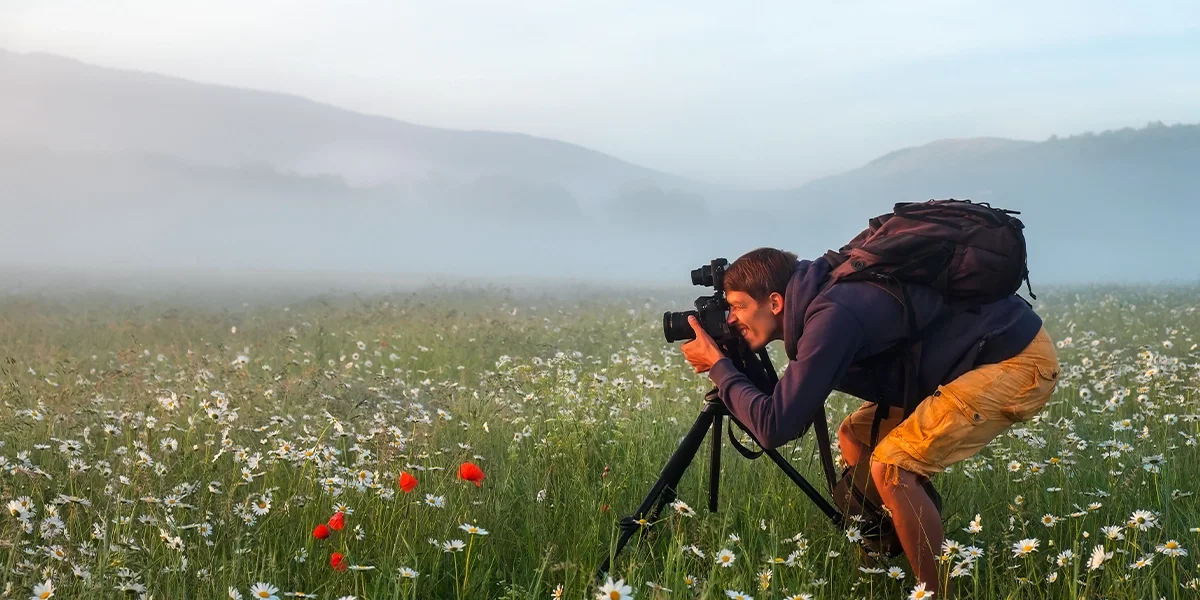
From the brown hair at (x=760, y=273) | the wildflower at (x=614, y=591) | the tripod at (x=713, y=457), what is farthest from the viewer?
the tripod at (x=713, y=457)

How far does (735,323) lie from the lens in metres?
3.70

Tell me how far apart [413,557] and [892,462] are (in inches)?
75.5

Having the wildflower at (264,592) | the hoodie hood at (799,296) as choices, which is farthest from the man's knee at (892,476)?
the wildflower at (264,592)

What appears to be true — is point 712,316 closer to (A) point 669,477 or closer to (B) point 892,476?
(A) point 669,477

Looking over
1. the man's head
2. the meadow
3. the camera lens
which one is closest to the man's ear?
the man's head

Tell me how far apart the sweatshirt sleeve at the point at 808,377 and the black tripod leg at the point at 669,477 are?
456 mm

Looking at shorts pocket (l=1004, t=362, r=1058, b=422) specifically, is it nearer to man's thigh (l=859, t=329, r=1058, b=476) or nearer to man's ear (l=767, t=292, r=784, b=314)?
man's thigh (l=859, t=329, r=1058, b=476)

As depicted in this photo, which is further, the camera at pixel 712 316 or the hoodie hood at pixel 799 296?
the camera at pixel 712 316

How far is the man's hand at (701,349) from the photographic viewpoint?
3.68m

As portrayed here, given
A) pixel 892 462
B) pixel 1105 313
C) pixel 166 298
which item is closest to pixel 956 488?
pixel 892 462

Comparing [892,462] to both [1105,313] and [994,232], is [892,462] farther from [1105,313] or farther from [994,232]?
[1105,313]

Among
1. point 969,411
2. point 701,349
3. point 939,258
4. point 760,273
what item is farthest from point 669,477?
point 939,258

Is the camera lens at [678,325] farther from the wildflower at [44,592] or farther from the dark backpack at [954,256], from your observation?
the wildflower at [44,592]

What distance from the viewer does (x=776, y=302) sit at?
143 inches
